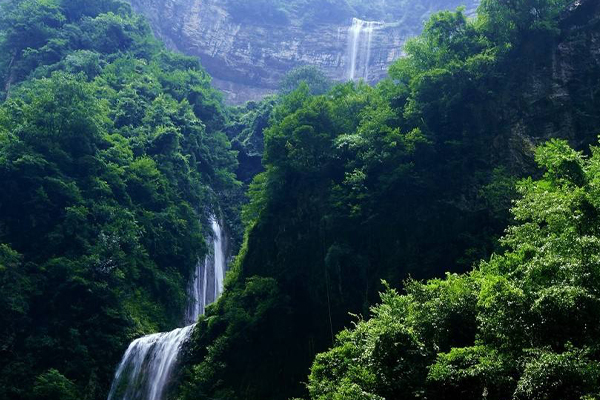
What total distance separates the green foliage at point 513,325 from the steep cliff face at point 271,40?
5173 centimetres

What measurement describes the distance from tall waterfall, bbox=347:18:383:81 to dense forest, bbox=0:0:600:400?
122 ft

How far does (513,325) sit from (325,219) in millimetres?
13359

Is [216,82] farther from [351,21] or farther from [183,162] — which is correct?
[183,162]

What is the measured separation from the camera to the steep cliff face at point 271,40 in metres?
63.3

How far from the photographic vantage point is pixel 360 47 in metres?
65.4

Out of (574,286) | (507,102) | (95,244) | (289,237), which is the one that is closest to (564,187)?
(574,286)

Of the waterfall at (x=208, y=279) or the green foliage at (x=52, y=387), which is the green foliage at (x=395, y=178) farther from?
the waterfall at (x=208, y=279)

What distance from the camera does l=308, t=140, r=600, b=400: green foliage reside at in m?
8.67

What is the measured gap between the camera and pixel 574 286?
8.95 m

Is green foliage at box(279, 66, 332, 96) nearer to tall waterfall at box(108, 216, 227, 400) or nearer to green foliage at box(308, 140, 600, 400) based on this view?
tall waterfall at box(108, 216, 227, 400)

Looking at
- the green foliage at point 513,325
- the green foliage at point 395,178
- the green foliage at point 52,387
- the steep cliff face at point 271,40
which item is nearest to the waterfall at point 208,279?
the green foliage at point 395,178

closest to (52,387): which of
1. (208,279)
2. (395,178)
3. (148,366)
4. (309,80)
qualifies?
(148,366)

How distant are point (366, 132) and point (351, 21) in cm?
5059

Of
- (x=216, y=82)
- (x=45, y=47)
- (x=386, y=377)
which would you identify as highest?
(x=216, y=82)
